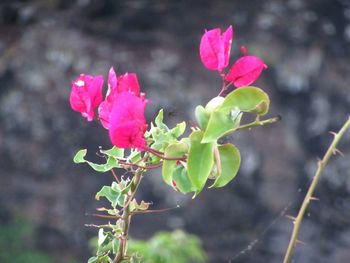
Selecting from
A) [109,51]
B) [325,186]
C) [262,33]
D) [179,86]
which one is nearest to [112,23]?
[109,51]

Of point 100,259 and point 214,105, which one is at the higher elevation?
point 214,105

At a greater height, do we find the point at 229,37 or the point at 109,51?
the point at 229,37

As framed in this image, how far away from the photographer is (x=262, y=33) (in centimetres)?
271

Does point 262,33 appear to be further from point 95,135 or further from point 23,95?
point 23,95

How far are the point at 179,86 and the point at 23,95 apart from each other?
0.57 meters

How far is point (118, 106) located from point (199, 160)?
0.22 ft

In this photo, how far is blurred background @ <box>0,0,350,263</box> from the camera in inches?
100

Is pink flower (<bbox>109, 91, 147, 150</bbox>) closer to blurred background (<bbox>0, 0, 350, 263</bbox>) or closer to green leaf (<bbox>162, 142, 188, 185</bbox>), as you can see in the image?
green leaf (<bbox>162, 142, 188, 185</bbox>)

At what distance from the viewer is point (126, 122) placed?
535 mm

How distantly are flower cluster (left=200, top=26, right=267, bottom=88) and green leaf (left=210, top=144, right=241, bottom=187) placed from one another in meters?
0.06

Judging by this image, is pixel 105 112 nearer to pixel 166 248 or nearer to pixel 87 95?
pixel 87 95

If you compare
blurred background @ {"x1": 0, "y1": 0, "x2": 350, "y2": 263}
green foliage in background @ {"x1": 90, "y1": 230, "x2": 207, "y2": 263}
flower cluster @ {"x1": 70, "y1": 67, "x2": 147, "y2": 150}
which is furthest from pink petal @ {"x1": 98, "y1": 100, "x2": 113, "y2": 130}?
blurred background @ {"x1": 0, "y1": 0, "x2": 350, "y2": 263}

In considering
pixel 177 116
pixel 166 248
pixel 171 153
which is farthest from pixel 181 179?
pixel 177 116

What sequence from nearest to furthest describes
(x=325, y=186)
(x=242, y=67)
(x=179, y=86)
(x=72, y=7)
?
1. (x=242, y=67)
2. (x=325, y=186)
3. (x=179, y=86)
4. (x=72, y=7)
